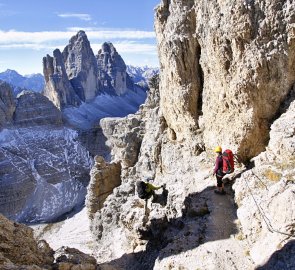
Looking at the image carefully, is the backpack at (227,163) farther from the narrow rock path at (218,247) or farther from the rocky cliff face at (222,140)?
the narrow rock path at (218,247)

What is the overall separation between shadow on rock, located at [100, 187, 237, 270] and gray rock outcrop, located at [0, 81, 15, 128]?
70383mm

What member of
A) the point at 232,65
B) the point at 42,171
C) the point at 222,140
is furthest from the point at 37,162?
Answer: the point at 232,65

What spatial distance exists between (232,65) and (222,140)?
3694 millimetres

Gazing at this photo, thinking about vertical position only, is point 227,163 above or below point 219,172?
above

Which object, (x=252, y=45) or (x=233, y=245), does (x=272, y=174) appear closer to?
(x=233, y=245)

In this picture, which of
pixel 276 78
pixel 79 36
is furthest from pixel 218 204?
pixel 79 36

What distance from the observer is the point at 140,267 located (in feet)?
52.5

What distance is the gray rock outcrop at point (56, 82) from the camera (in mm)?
112375

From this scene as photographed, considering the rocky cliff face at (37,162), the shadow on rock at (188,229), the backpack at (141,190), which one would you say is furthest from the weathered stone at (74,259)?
the rocky cliff face at (37,162)

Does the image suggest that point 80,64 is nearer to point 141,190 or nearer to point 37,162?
point 37,162

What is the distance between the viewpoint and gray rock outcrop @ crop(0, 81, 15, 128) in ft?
268

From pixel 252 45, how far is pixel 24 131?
252 feet

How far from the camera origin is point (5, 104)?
8269cm

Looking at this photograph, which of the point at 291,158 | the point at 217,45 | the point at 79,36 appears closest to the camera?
the point at 291,158
